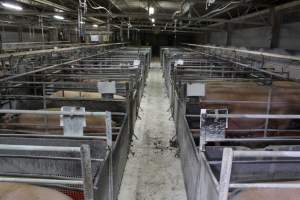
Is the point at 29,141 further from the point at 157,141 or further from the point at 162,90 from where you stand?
the point at 162,90

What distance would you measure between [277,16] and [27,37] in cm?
1031

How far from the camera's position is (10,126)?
3271 millimetres

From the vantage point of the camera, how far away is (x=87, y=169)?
1.36 metres

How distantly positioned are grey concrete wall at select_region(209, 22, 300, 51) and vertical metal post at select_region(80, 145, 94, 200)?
6740 mm

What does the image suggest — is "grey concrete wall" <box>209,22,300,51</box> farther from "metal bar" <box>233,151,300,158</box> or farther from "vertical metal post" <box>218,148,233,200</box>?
"vertical metal post" <box>218,148,233,200</box>

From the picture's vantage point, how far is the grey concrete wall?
702cm

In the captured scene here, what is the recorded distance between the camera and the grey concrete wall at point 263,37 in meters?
7.02

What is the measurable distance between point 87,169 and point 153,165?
7.81 feet

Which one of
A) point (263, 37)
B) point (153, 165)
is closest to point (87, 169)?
point (153, 165)

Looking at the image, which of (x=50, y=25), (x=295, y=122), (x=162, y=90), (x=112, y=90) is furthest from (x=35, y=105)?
(x=50, y=25)

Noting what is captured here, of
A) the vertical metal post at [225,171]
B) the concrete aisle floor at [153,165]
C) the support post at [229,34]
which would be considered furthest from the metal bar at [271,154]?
the support post at [229,34]

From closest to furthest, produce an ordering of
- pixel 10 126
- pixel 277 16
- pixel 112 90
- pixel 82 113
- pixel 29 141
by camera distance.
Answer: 1. pixel 82 113
2. pixel 29 141
3. pixel 10 126
4. pixel 112 90
5. pixel 277 16

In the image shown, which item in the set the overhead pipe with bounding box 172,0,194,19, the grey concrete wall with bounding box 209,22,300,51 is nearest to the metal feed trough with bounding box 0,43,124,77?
the overhead pipe with bounding box 172,0,194,19

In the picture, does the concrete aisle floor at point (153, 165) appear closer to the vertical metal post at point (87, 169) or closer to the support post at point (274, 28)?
the vertical metal post at point (87, 169)
